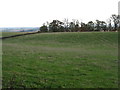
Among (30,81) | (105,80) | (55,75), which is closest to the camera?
(30,81)

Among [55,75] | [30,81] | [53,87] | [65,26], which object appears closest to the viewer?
[53,87]

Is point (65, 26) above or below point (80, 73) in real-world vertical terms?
above

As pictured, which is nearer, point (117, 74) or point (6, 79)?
point (6, 79)

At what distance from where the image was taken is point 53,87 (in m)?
9.47

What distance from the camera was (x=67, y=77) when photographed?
1155 cm

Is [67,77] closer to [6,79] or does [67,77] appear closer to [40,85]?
[40,85]

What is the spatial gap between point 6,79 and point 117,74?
326 inches

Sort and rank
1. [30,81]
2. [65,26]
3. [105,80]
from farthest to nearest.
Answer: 1. [65,26]
2. [105,80]
3. [30,81]

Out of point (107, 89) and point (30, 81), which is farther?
point (30, 81)

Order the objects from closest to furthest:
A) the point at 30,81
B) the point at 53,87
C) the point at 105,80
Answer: the point at 53,87 → the point at 30,81 → the point at 105,80

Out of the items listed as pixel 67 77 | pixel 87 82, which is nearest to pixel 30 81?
pixel 67 77

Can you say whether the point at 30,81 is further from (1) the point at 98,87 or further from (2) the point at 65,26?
(2) the point at 65,26

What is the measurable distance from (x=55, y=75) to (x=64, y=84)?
6.49ft

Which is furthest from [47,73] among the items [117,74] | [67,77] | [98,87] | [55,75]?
[117,74]
